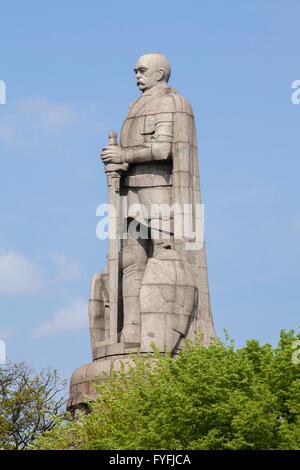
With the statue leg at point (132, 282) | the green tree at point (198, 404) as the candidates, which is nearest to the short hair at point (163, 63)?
the statue leg at point (132, 282)

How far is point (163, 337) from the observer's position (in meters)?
30.3

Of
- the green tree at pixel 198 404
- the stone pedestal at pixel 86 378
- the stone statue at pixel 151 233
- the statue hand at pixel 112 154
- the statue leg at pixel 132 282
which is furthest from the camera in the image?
the statue hand at pixel 112 154

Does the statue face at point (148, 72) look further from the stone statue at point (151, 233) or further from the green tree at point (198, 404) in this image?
the green tree at point (198, 404)

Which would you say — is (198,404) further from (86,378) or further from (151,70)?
(151,70)

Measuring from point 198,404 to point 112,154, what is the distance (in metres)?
8.55

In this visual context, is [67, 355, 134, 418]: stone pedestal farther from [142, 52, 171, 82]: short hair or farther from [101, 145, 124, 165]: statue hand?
[142, 52, 171, 82]: short hair

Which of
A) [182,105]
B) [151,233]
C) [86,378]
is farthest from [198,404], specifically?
[182,105]

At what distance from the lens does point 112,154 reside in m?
32.2

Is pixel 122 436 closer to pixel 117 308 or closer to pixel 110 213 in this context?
pixel 117 308

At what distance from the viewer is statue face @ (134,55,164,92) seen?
109 ft

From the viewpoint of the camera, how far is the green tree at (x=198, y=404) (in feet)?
85.1

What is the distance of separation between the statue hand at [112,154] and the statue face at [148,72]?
219cm

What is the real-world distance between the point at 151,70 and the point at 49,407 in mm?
13992
